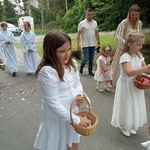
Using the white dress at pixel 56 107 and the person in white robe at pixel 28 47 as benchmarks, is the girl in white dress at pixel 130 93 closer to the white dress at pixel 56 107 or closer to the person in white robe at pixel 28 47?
the white dress at pixel 56 107

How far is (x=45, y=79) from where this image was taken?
2.01 metres

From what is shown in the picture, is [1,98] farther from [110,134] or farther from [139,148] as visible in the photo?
[139,148]

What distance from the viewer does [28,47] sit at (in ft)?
25.4

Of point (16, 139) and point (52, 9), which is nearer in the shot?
point (16, 139)

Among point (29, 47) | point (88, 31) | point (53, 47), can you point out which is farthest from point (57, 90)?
point (29, 47)

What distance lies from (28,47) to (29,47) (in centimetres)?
4

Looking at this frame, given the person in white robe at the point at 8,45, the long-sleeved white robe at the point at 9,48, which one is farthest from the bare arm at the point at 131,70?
the long-sleeved white robe at the point at 9,48

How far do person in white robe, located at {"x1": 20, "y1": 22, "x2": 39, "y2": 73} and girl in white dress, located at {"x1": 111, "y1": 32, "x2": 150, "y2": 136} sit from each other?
493cm

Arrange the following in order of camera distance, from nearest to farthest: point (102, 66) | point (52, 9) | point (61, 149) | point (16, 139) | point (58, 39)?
point (58, 39) → point (61, 149) → point (16, 139) → point (102, 66) → point (52, 9)

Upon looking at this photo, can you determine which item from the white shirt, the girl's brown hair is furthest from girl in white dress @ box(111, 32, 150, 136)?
the white shirt

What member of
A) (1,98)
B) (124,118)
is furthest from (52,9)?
(124,118)

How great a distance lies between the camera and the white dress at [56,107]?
6.64 ft

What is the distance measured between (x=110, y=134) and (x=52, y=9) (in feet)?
117

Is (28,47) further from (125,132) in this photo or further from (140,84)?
(140,84)
